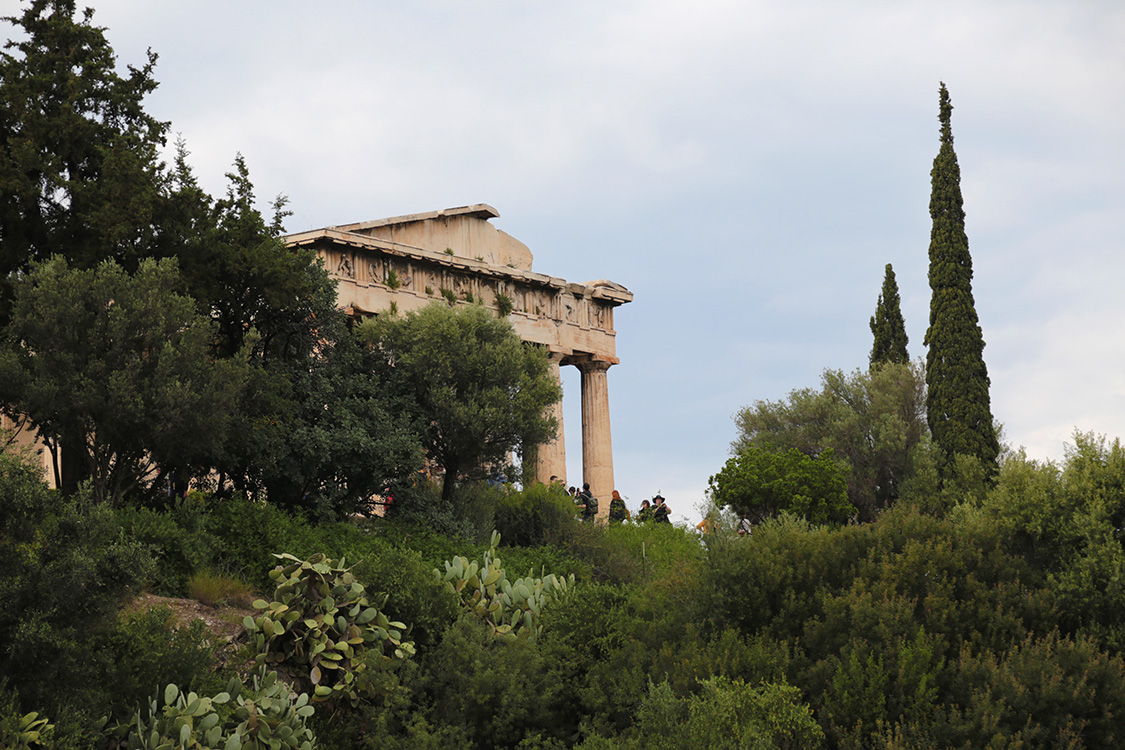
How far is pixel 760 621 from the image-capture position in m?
13.2

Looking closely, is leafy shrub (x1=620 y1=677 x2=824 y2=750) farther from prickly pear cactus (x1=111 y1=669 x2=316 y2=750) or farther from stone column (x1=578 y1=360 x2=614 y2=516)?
stone column (x1=578 y1=360 x2=614 y2=516)

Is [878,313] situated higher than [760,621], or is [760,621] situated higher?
[878,313]

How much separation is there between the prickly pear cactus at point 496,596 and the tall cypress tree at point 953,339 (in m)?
16.7

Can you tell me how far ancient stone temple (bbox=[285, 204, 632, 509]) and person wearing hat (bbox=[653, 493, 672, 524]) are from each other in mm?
3644

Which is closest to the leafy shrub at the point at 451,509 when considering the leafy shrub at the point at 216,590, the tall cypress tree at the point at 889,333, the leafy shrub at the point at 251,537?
the leafy shrub at the point at 251,537

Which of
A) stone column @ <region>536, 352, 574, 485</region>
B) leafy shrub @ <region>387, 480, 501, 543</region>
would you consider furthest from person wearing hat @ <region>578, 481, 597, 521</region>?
stone column @ <region>536, 352, 574, 485</region>

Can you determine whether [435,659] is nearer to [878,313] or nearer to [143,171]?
[143,171]

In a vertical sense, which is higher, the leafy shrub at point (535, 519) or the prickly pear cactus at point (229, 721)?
the leafy shrub at point (535, 519)

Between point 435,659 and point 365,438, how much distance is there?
774cm

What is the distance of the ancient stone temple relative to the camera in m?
30.8

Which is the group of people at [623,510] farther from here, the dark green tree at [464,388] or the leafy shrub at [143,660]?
the leafy shrub at [143,660]

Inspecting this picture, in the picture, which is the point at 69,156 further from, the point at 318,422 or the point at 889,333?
the point at 889,333

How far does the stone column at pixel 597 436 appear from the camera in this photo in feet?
114

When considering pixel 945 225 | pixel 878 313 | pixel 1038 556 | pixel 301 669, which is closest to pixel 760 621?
pixel 1038 556
